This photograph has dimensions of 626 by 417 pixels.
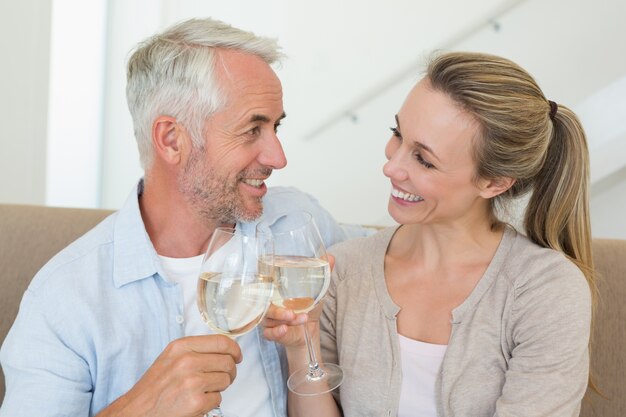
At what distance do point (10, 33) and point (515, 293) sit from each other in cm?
288

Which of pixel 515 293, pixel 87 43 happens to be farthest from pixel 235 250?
pixel 87 43

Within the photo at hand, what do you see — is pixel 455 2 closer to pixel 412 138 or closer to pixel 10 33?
pixel 10 33

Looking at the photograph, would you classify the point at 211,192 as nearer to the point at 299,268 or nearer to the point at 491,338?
the point at 299,268

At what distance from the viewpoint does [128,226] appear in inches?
65.5

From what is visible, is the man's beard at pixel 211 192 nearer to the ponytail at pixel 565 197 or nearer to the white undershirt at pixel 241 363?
the white undershirt at pixel 241 363

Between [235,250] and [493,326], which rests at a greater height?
[235,250]

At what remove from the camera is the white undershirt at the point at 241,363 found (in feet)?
5.41

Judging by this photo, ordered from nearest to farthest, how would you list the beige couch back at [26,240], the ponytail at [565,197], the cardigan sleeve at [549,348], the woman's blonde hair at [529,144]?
1. the cardigan sleeve at [549,348]
2. the woman's blonde hair at [529,144]
3. the ponytail at [565,197]
4. the beige couch back at [26,240]

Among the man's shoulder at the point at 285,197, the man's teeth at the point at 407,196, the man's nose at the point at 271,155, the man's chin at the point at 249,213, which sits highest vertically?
the man's nose at the point at 271,155

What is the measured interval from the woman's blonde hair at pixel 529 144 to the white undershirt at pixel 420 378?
1.18 ft

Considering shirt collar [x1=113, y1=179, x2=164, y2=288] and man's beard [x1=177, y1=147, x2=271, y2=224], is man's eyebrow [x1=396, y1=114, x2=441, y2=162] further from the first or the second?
shirt collar [x1=113, y1=179, x2=164, y2=288]

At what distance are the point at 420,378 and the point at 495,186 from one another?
1.45 feet

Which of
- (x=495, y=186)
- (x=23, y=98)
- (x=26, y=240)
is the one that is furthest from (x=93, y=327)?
(x=23, y=98)

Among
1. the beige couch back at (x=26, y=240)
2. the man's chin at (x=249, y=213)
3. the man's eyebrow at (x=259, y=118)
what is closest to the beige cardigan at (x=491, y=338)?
the man's chin at (x=249, y=213)
